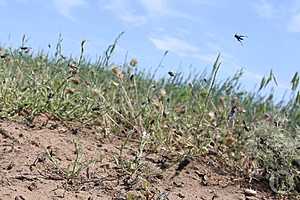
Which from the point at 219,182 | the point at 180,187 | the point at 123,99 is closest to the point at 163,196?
the point at 180,187

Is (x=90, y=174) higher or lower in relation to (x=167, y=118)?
lower

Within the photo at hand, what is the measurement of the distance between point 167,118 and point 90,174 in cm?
99

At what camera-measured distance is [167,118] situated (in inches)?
161

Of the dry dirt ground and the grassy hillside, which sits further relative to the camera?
the grassy hillside

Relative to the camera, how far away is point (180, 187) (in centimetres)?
329

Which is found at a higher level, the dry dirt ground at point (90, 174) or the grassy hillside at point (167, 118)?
the grassy hillside at point (167, 118)

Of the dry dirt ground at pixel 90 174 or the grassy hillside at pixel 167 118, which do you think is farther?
the grassy hillside at pixel 167 118

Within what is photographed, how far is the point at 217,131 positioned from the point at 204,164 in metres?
0.41

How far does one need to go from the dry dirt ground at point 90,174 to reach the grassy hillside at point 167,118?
0.25 ft

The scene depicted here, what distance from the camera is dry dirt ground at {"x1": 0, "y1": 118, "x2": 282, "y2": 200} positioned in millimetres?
3018

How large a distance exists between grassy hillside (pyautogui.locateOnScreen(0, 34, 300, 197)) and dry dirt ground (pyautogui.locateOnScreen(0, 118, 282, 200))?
77mm

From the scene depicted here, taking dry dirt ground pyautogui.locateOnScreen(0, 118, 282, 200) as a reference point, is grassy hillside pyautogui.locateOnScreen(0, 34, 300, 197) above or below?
above

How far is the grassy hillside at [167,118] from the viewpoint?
12.0ft

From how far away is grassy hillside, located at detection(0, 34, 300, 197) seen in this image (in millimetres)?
3646
